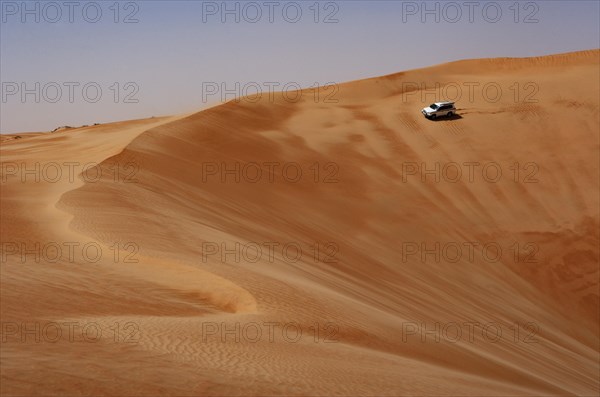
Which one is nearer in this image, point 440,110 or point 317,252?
point 317,252

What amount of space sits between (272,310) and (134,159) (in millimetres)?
8699

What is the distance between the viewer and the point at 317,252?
1150cm

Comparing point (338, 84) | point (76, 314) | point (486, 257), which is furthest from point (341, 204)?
point (338, 84)

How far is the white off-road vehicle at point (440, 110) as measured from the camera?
23.4 meters

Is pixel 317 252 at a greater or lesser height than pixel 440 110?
lesser

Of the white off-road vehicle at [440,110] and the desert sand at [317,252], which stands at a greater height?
the white off-road vehicle at [440,110]

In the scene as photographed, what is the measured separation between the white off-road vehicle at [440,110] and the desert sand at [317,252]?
455 mm

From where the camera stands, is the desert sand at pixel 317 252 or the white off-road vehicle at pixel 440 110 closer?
the desert sand at pixel 317 252

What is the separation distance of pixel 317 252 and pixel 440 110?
44.2ft

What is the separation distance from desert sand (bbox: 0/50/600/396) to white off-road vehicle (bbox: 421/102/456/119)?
0.46 meters

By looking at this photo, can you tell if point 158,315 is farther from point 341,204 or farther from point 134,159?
point 341,204

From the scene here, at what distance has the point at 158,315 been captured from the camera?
5.86 m

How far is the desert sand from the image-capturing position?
4848 mm

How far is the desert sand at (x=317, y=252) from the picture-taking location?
15.9 feet
